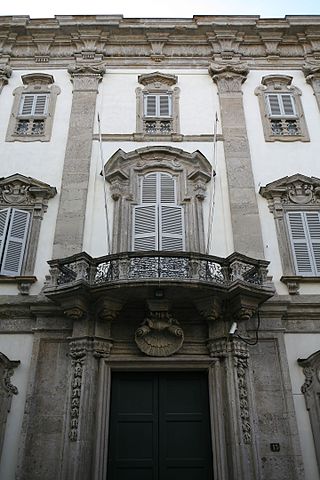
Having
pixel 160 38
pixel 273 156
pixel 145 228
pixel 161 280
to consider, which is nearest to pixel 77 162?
pixel 145 228

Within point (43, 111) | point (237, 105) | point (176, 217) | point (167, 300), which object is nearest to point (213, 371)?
point (167, 300)

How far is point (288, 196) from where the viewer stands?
39.7 feet

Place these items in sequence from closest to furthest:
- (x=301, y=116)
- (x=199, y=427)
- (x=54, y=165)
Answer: (x=199, y=427)
(x=54, y=165)
(x=301, y=116)

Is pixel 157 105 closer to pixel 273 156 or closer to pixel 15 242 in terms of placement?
pixel 273 156

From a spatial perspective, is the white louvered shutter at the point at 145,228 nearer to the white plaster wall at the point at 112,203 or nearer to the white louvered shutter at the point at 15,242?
the white plaster wall at the point at 112,203

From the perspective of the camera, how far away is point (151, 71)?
50.0 feet

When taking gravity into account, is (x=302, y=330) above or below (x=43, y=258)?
below

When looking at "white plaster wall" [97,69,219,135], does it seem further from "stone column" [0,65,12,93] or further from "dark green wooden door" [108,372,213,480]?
"dark green wooden door" [108,372,213,480]

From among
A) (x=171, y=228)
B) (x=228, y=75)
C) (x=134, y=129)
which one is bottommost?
(x=171, y=228)

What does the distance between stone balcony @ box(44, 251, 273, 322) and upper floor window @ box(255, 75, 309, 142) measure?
5118mm

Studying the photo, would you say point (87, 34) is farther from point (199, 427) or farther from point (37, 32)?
point (199, 427)

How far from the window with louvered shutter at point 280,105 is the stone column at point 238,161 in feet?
2.99

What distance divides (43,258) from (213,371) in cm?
462

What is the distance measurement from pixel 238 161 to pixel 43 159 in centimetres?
522
